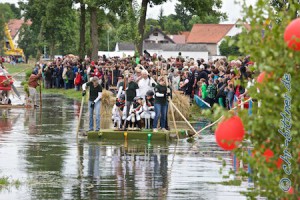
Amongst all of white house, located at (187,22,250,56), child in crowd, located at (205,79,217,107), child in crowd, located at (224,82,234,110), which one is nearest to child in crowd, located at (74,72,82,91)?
child in crowd, located at (205,79,217,107)

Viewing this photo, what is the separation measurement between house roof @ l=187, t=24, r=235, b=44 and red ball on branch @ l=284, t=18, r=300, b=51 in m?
141

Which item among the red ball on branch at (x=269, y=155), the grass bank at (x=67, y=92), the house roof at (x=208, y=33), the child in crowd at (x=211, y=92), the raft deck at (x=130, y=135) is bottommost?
the grass bank at (x=67, y=92)

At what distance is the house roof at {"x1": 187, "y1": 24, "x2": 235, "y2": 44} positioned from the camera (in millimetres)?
150875

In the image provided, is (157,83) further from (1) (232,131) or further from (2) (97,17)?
(2) (97,17)

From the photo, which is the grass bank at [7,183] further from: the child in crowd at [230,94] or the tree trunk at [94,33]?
the tree trunk at [94,33]

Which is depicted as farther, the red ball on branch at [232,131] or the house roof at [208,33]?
the house roof at [208,33]

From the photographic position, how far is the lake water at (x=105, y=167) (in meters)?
14.6

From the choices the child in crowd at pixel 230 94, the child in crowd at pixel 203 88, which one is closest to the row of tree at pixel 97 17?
the child in crowd at pixel 203 88

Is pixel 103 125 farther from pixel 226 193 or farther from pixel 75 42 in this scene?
pixel 75 42

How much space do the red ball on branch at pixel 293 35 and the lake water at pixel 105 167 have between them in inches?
255

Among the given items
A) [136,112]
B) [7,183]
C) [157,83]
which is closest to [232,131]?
[7,183]

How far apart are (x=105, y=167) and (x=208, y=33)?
136408mm

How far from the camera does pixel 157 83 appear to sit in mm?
23938

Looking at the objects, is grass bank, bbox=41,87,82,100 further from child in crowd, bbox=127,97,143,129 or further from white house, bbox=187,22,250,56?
white house, bbox=187,22,250,56
